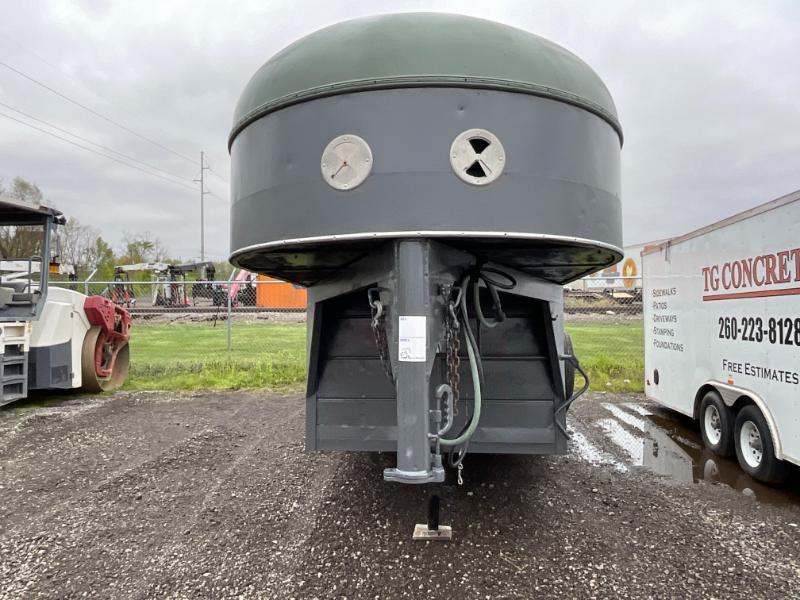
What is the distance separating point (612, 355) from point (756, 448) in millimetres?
5014

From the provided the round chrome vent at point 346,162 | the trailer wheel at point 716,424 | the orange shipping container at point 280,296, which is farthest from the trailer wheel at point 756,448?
the orange shipping container at point 280,296

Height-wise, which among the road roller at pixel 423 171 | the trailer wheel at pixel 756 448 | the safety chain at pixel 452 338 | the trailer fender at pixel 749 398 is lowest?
the trailer wheel at pixel 756 448

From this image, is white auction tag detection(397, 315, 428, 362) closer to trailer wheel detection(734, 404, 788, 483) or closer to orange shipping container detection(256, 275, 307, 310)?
trailer wheel detection(734, 404, 788, 483)

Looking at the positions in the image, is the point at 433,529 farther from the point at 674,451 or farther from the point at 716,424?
the point at 716,424

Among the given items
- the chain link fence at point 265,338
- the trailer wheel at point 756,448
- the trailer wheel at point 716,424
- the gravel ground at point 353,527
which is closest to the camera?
the gravel ground at point 353,527

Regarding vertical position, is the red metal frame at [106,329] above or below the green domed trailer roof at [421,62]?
below

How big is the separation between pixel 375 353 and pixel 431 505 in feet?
3.20

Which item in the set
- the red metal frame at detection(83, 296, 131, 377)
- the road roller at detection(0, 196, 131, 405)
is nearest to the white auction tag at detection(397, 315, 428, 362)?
the road roller at detection(0, 196, 131, 405)

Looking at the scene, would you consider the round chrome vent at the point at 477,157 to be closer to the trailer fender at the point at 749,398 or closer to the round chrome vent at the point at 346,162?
the round chrome vent at the point at 346,162

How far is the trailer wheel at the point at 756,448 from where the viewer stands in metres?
3.95

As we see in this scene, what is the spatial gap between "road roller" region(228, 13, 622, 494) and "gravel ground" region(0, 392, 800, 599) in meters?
0.75

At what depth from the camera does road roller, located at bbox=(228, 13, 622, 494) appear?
2.42 meters

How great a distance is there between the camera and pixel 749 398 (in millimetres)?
4289

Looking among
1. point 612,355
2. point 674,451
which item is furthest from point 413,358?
point 612,355
